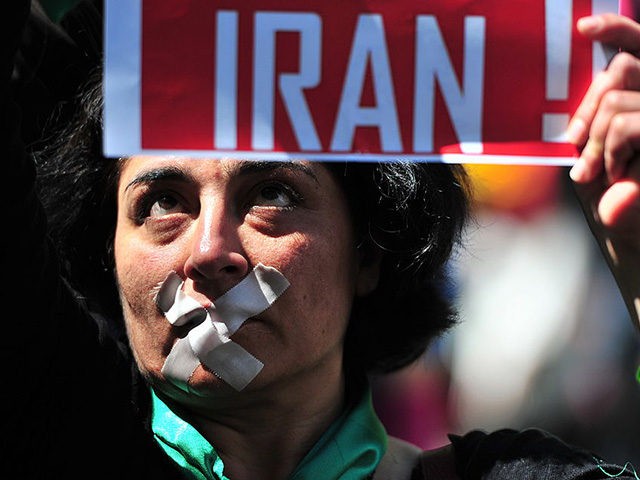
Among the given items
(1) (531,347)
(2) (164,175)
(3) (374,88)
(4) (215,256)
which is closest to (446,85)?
(3) (374,88)

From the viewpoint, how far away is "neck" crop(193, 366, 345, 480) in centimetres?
224

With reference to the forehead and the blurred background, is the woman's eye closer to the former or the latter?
the forehead

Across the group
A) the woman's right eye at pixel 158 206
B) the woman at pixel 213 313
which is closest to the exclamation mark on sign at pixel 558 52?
the woman at pixel 213 313

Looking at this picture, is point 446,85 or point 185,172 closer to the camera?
point 446,85

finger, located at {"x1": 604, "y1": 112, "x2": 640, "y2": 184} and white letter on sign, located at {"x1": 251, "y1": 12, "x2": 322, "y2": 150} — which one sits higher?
white letter on sign, located at {"x1": 251, "y1": 12, "x2": 322, "y2": 150}

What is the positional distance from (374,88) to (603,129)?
11.5 inches

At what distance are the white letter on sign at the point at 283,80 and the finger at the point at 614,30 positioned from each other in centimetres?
35

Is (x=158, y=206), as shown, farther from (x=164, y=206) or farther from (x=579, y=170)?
(x=579, y=170)

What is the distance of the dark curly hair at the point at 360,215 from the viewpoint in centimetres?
243

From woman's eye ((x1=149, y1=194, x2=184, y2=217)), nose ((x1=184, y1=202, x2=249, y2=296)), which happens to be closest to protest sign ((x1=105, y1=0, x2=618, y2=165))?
nose ((x1=184, y1=202, x2=249, y2=296))

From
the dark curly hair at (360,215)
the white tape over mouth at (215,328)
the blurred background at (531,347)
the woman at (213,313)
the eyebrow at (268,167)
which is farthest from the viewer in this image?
the blurred background at (531,347)

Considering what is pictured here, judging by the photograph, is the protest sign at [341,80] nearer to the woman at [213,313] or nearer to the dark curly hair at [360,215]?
the woman at [213,313]

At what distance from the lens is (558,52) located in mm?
1790

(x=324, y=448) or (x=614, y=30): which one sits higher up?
(x=614, y=30)
